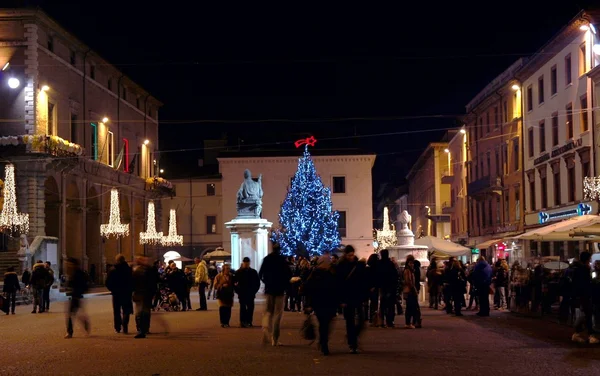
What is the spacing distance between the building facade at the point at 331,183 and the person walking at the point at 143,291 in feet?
209

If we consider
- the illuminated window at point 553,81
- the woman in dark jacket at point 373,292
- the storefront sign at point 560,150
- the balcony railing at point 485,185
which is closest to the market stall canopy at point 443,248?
the storefront sign at point 560,150

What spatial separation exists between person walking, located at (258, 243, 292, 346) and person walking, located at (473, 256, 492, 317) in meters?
10.1

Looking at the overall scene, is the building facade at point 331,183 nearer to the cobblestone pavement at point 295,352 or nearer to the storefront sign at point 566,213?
the storefront sign at point 566,213

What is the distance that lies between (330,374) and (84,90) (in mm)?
49364

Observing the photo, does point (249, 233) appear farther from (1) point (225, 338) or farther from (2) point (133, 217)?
(2) point (133, 217)

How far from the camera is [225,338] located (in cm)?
1875

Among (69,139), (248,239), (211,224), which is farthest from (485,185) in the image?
(211,224)

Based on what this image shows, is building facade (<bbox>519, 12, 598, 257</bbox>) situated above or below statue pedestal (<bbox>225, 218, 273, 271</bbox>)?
above

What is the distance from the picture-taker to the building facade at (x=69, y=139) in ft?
162

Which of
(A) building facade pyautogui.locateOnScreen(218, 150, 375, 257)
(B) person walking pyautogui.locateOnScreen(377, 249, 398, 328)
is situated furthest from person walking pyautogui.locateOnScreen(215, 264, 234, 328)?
(A) building facade pyautogui.locateOnScreen(218, 150, 375, 257)

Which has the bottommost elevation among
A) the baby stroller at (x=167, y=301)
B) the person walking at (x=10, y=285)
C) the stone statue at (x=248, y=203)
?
the baby stroller at (x=167, y=301)

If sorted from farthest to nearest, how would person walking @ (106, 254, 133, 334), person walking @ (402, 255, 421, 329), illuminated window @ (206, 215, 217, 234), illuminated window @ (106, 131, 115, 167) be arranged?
illuminated window @ (206, 215, 217, 234)
illuminated window @ (106, 131, 115, 167)
person walking @ (402, 255, 421, 329)
person walking @ (106, 254, 133, 334)

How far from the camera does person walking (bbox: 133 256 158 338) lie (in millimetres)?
18969

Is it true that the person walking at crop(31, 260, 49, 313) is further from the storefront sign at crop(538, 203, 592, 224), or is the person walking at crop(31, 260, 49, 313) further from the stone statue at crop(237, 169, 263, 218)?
the storefront sign at crop(538, 203, 592, 224)
